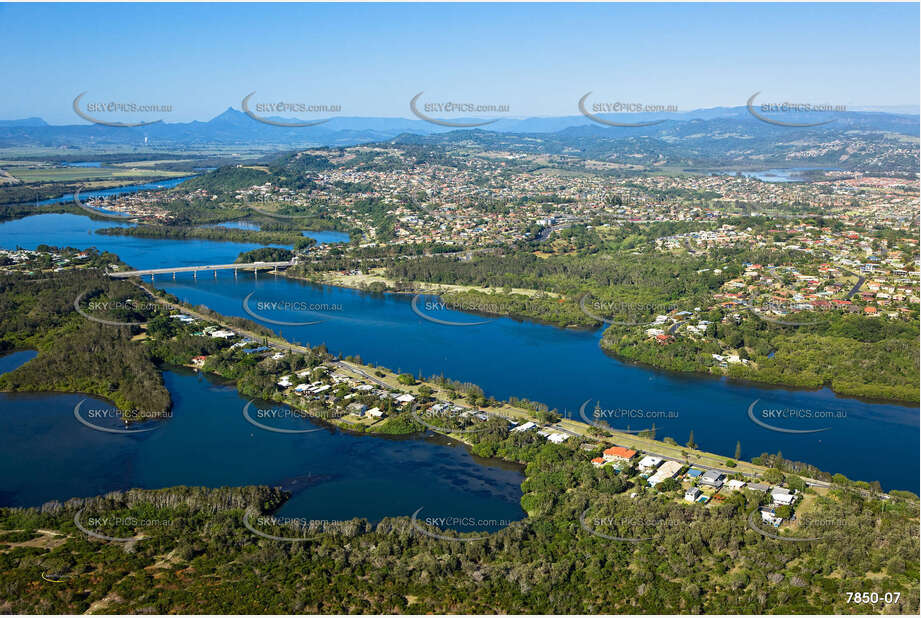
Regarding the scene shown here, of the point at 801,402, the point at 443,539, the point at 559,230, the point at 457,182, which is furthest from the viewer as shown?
the point at 457,182

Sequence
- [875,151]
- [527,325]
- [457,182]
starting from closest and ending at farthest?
[527,325]
[457,182]
[875,151]

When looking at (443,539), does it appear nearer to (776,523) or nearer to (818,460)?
(776,523)

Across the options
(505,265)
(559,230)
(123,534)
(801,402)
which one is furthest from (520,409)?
(559,230)
